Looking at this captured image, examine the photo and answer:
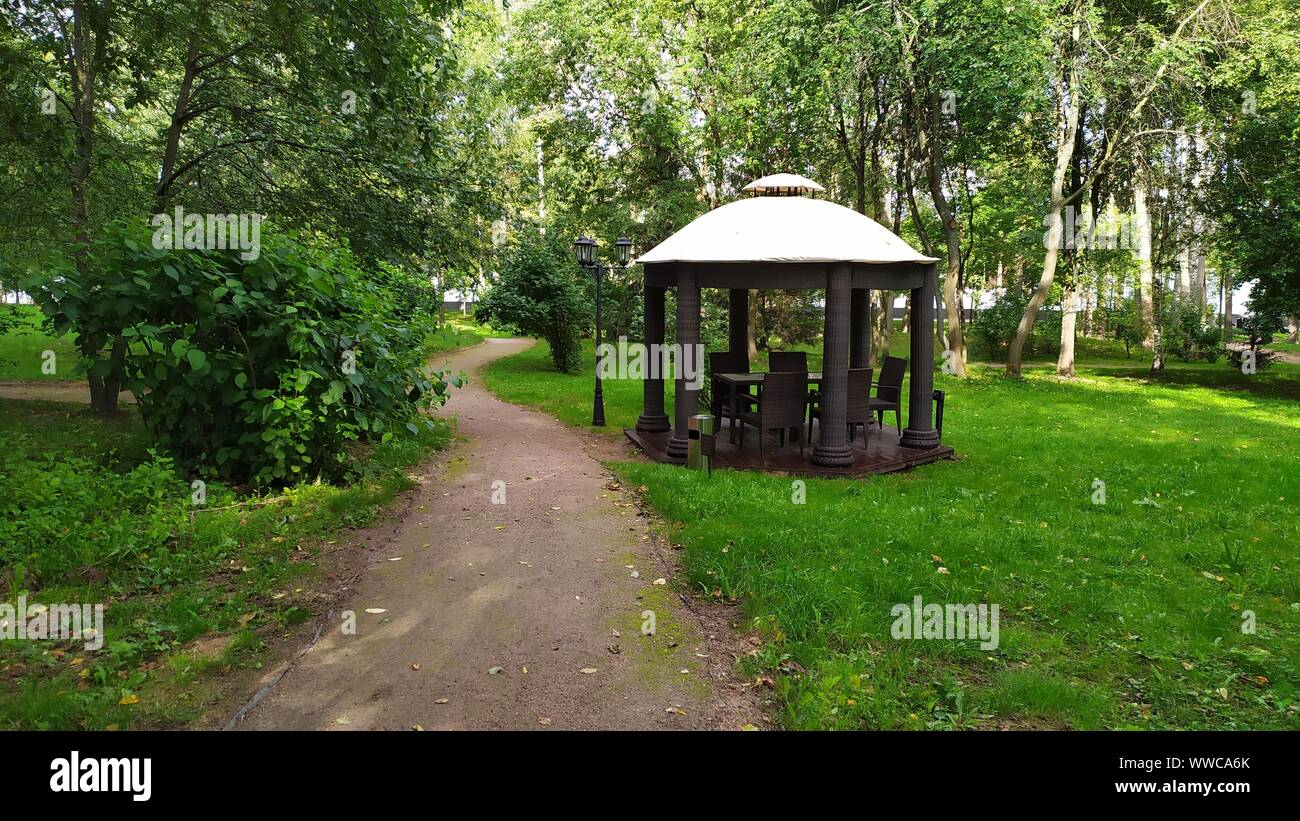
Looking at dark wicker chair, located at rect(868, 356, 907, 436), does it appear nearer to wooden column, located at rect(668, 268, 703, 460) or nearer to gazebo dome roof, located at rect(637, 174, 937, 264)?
gazebo dome roof, located at rect(637, 174, 937, 264)

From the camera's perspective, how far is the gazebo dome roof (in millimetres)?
9477

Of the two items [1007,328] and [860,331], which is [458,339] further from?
[1007,328]

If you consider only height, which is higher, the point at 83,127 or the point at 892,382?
the point at 83,127

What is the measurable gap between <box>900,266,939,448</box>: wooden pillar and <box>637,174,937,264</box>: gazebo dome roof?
3.14 ft

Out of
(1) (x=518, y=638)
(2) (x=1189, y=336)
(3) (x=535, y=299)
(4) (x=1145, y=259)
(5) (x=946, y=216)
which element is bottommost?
(1) (x=518, y=638)

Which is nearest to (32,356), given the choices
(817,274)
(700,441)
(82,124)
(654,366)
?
(82,124)

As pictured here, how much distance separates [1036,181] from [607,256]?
17031 millimetres

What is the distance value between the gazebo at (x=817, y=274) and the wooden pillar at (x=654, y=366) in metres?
0.73

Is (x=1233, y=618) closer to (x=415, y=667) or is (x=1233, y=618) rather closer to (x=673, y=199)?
(x=415, y=667)

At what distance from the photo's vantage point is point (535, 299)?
73.5ft

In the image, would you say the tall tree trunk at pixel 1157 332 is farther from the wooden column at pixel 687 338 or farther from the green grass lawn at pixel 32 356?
the green grass lawn at pixel 32 356

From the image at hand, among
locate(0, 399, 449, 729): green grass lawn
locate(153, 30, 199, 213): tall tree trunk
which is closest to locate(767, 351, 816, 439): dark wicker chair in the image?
locate(0, 399, 449, 729): green grass lawn

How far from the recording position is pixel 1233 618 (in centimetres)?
514

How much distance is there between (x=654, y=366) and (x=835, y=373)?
331 centimetres
